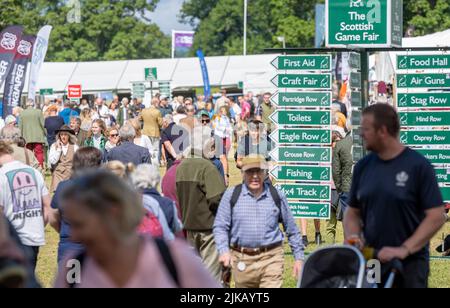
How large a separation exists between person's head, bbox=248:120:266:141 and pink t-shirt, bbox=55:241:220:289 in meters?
11.3

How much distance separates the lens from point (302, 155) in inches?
545

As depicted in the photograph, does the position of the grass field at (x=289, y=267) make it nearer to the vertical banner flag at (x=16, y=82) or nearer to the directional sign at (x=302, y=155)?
the directional sign at (x=302, y=155)

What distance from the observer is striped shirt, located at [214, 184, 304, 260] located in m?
8.52

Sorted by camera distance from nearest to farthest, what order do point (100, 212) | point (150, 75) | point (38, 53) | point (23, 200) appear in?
point (100, 212) → point (23, 200) → point (38, 53) → point (150, 75)

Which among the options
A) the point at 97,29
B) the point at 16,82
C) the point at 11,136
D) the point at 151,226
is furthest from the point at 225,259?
the point at 97,29

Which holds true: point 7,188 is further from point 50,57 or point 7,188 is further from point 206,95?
point 50,57

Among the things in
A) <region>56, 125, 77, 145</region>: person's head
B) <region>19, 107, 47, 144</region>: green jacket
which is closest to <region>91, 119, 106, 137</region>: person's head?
<region>56, 125, 77, 145</region>: person's head

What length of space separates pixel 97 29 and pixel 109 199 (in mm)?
109077

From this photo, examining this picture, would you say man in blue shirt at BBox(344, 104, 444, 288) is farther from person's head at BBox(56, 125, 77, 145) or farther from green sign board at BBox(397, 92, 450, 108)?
person's head at BBox(56, 125, 77, 145)

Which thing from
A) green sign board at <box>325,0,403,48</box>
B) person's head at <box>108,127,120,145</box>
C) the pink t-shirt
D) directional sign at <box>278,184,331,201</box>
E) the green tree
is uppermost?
the green tree

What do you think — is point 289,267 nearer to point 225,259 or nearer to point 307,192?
point 307,192

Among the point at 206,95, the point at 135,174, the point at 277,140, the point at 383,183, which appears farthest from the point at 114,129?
the point at 206,95

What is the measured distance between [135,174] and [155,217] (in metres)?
0.43

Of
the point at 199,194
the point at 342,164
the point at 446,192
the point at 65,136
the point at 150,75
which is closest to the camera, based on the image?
the point at 199,194
